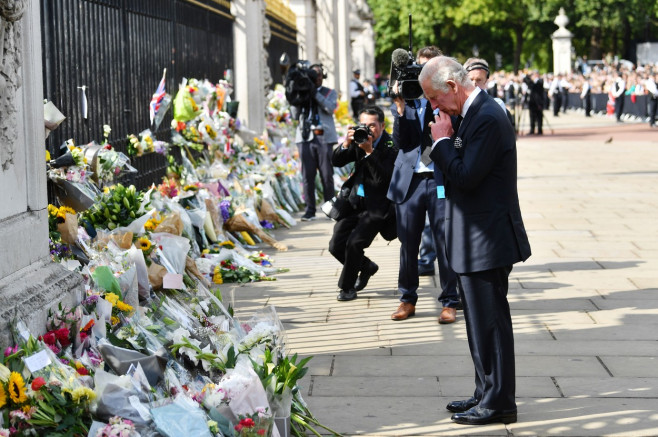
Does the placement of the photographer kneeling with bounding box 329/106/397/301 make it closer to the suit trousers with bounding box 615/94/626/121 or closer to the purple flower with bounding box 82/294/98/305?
the purple flower with bounding box 82/294/98/305

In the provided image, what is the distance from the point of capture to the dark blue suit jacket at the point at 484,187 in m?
5.27

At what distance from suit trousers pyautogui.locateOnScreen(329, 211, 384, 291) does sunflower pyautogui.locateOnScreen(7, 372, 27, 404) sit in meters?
4.40

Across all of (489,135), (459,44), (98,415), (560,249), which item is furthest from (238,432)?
(459,44)

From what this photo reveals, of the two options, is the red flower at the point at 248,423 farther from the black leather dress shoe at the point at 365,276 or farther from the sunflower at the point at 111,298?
the black leather dress shoe at the point at 365,276

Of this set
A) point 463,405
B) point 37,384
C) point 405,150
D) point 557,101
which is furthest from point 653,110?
point 37,384

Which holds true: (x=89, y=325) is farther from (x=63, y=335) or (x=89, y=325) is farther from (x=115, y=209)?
(x=115, y=209)

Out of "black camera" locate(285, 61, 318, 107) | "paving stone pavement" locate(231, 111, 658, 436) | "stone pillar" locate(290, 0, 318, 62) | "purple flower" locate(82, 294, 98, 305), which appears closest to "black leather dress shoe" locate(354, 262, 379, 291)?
"paving stone pavement" locate(231, 111, 658, 436)

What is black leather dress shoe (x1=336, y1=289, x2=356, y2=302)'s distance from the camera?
8547 millimetres

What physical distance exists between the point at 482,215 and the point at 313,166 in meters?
7.98

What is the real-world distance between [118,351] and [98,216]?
2.66 meters

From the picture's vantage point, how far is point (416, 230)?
7855 mm

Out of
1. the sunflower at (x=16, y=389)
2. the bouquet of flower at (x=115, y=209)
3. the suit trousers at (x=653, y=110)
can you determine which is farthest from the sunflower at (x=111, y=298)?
the suit trousers at (x=653, y=110)

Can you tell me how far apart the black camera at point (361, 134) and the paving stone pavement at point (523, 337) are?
120 cm

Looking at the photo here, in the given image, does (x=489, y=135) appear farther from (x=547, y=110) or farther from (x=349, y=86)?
(x=547, y=110)
